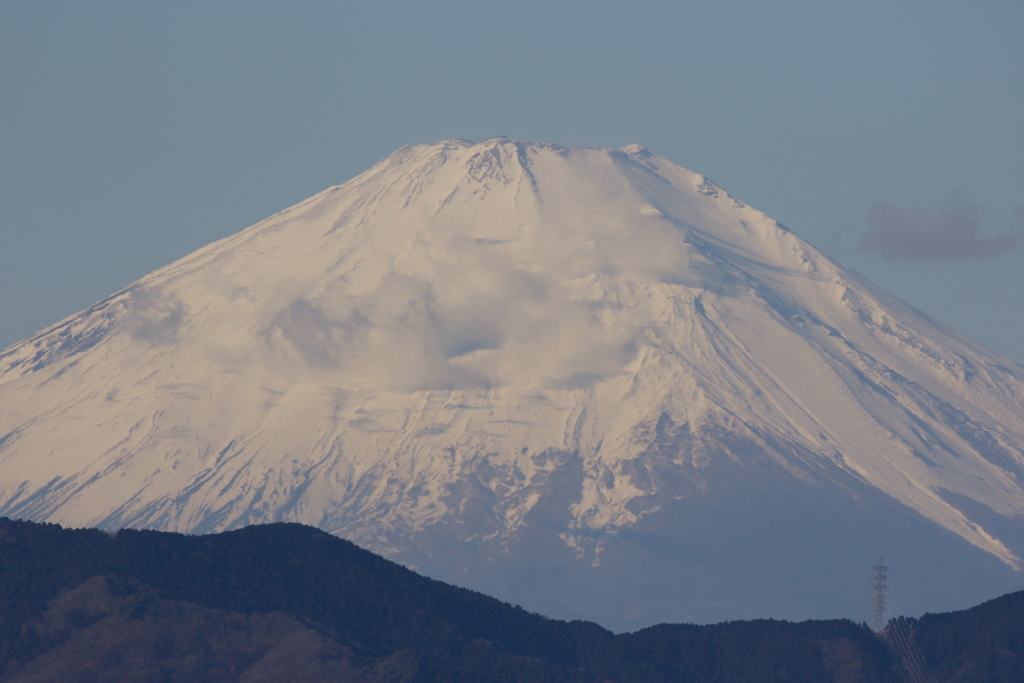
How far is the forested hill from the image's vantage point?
12388cm

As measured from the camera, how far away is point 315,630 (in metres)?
131

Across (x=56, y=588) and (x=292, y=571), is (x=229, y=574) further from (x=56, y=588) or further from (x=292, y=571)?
(x=56, y=588)

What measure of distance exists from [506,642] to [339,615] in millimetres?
14773

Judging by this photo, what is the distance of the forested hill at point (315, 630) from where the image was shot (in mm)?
123875

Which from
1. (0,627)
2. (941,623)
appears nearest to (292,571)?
(0,627)

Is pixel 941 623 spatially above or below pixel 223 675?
above

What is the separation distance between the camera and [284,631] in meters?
130

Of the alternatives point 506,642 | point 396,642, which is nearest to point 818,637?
point 506,642

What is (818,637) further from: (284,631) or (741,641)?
(284,631)

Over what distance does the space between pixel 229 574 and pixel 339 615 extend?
8.75 m

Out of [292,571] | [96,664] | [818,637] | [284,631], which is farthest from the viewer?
[818,637]

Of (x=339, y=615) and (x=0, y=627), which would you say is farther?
(x=339, y=615)

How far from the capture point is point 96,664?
121 metres

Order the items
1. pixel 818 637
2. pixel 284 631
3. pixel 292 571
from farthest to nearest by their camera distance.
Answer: pixel 818 637 < pixel 292 571 < pixel 284 631
